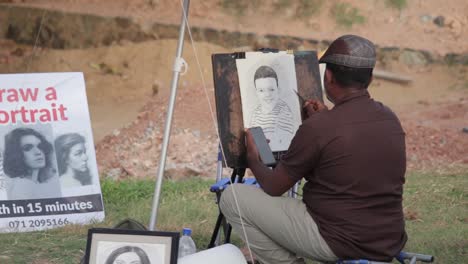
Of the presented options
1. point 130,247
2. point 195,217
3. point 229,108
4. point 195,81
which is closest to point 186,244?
point 130,247

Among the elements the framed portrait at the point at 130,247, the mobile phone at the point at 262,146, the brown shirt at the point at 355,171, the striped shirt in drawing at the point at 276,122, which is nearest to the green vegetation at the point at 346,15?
the striped shirt in drawing at the point at 276,122

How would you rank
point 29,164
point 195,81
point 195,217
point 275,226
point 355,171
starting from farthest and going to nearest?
point 195,81, point 195,217, point 29,164, point 275,226, point 355,171

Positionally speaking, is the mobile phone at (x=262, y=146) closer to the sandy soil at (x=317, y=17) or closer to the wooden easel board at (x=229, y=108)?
the wooden easel board at (x=229, y=108)

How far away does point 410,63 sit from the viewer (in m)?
9.36

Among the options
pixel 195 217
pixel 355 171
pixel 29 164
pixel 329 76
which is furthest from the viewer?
pixel 195 217

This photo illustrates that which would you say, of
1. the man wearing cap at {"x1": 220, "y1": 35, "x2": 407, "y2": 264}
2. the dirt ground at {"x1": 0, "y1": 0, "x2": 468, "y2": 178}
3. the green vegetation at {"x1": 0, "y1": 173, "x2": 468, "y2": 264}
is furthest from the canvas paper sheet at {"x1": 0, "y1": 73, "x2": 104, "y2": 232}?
the dirt ground at {"x1": 0, "y1": 0, "x2": 468, "y2": 178}

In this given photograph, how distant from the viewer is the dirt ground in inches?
329

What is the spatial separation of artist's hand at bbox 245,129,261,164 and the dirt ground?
157 inches

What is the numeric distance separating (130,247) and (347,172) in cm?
99

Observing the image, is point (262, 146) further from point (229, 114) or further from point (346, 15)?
point (346, 15)

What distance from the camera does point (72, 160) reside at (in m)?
5.46

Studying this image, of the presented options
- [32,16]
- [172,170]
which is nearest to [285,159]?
[172,170]

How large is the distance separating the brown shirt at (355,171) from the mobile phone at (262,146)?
380mm

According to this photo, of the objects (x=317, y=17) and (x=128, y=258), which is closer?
(x=128, y=258)
